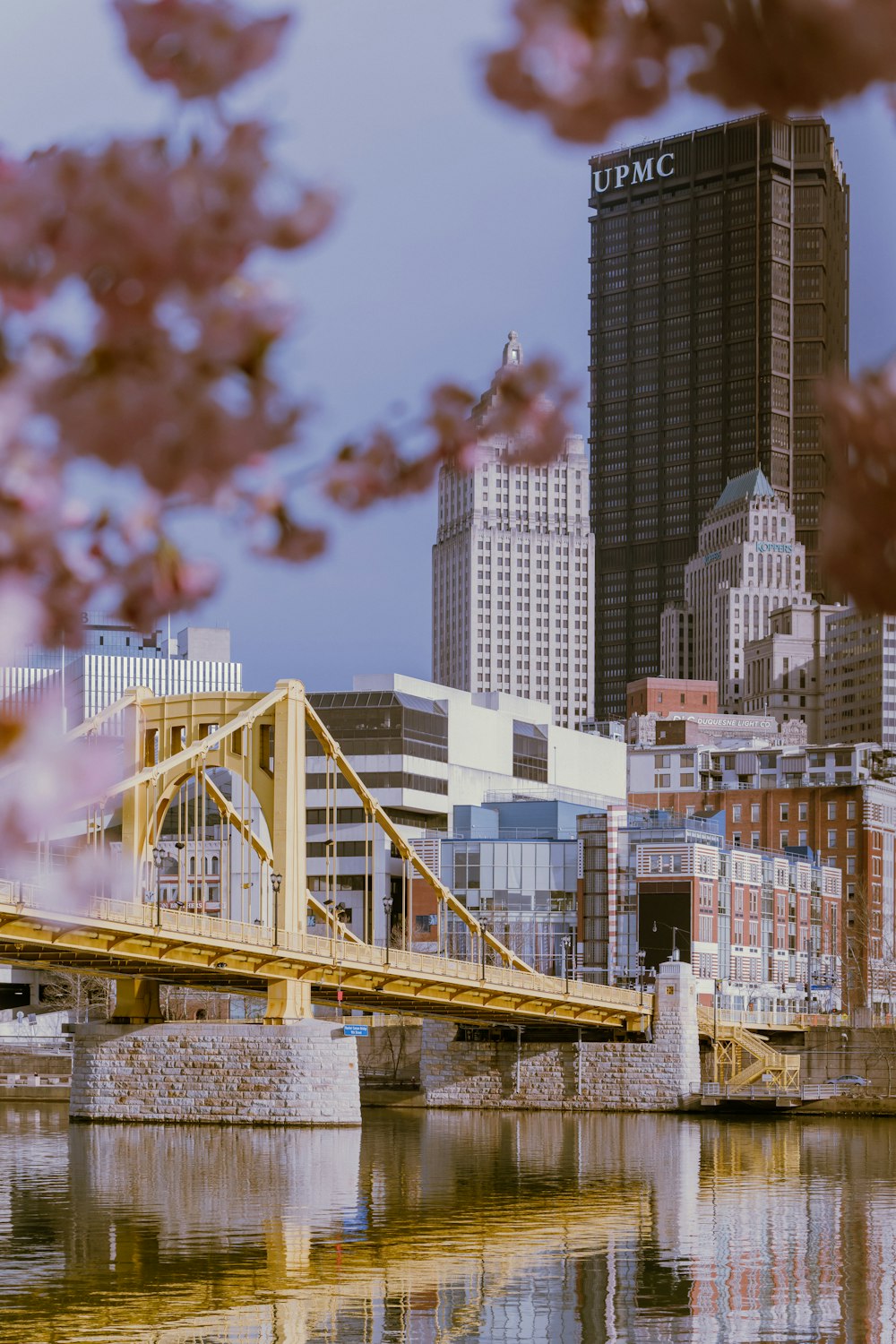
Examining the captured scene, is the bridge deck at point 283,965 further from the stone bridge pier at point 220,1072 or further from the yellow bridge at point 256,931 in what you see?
the stone bridge pier at point 220,1072

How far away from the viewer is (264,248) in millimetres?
4332

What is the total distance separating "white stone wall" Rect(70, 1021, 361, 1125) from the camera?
204 feet

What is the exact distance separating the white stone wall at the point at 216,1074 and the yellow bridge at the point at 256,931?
142cm

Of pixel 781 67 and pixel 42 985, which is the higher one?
pixel 781 67

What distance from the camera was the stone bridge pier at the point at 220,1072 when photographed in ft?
204

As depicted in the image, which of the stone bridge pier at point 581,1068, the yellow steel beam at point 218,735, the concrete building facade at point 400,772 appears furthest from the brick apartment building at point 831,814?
the yellow steel beam at point 218,735

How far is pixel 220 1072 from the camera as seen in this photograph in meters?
63.5

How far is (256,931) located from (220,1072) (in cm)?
560

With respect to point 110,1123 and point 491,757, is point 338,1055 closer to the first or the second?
point 110,1123

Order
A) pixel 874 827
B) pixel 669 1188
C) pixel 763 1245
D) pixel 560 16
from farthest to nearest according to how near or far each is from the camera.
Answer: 1. pixel 874 827
2. pixel 669 1188
3. pixel 763 1245
4. pixel 560 16

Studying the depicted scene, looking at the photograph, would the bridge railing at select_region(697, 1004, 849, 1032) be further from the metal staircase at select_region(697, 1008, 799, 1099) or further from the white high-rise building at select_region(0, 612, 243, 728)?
the white high-rise building at select_region(0, 612, 243, 728)

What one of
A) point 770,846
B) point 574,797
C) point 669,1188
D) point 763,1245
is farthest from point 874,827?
point 763,1245

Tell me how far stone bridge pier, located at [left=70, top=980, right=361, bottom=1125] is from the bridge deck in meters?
Answer: 1.70

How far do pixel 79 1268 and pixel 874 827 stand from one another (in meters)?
95.5
